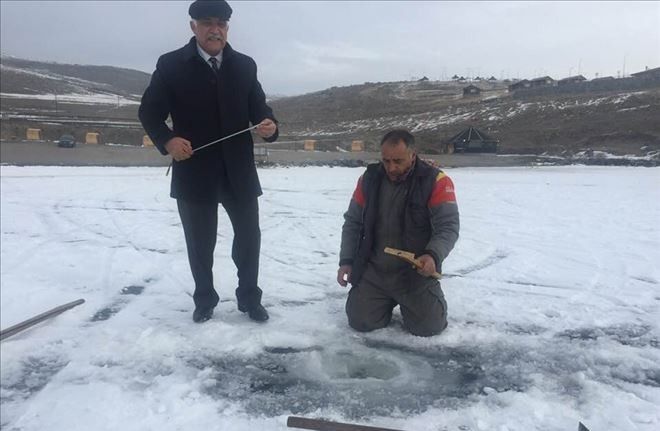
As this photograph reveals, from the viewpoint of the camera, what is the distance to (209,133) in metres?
3.45

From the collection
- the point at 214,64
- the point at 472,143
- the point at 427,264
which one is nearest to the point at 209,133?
the point at 214,64

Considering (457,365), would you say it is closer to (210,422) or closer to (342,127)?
(210,422)

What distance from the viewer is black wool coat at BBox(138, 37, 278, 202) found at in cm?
333

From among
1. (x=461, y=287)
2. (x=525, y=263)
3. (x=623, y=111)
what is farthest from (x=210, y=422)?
(x=623, y=111)

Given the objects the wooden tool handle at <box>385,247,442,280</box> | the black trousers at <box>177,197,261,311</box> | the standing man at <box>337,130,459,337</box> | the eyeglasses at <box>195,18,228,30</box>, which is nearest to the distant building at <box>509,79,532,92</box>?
the standing man at <box>337,130,459,337</box>

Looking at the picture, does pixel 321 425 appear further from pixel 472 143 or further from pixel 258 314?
pixel 472 143

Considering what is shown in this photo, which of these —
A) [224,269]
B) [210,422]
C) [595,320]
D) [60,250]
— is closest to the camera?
[210,422]

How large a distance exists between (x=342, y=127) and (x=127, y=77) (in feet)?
328

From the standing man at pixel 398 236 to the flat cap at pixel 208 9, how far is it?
1.24m

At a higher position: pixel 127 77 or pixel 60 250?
pixel 127 77

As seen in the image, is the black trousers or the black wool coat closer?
the black wool coat

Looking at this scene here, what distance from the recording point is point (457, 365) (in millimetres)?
3076

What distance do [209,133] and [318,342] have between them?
1.49 metres

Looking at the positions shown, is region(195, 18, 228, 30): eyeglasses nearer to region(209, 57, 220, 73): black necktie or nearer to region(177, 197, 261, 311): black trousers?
region(209, 57, 220, 73): black necktie
